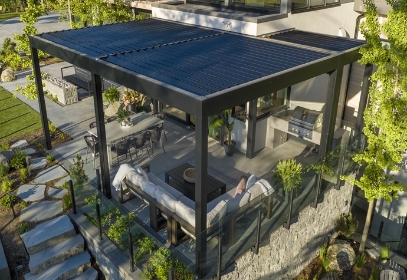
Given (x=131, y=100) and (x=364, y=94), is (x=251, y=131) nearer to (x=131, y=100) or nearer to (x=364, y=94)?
(x=364, y=94)

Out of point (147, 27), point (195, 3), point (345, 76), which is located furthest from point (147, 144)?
point (345, 76)

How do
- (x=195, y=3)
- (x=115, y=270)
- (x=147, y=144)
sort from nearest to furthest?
(x=115, y=270) → (x=147, y=144) → (x=195, y=3)

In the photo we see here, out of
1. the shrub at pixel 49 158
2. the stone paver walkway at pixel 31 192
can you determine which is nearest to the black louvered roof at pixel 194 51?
the shrub at pixel 49 158

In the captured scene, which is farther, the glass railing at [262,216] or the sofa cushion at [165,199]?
the sofa cushion at [165,199]

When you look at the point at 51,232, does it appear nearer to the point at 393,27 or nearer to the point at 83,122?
the point at 83,122

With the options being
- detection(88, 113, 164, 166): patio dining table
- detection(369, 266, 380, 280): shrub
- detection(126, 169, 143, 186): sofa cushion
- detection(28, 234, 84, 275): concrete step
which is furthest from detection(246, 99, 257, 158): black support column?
detection(28, 234, 84, 275): concrete step

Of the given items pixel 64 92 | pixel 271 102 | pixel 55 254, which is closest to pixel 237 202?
pixel 55 254

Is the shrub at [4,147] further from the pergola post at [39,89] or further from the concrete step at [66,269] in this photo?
the concrete step at [66,269]

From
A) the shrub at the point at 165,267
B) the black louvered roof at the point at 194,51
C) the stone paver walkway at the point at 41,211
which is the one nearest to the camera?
the shrub at the point at 165,267
